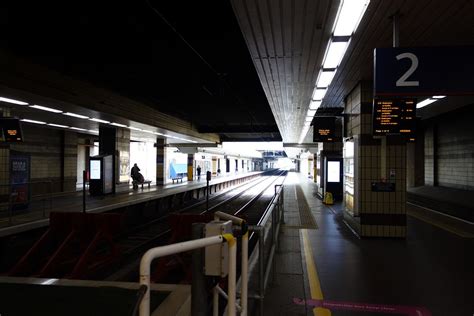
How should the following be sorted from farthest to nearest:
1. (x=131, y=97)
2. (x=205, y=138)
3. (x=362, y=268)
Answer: (x=205, y=138)
(x=131, y=97)
(x=362, y=268)

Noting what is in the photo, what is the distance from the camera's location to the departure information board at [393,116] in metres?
6.84

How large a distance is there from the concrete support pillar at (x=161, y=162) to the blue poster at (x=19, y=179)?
1294 cm

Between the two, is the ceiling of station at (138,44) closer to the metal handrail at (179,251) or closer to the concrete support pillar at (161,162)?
the metal handrail at (179,251)

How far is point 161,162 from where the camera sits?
2481 centimetres

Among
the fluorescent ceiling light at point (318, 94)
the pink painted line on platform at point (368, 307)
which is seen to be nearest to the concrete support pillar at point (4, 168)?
the fluorescent ceiling light at point (318, 94)

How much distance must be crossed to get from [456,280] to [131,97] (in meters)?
12.1

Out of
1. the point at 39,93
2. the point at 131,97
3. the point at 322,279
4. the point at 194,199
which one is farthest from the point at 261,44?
the point at 194,199

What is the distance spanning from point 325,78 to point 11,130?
8.86 m

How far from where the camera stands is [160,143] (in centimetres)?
2450

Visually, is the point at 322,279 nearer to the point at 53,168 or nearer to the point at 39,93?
the point at 39,93

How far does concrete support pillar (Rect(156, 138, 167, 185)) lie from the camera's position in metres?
24.0

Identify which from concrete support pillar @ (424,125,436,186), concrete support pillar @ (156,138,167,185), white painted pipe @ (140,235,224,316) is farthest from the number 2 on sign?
concrete support pillar @ (156,138,167,185)

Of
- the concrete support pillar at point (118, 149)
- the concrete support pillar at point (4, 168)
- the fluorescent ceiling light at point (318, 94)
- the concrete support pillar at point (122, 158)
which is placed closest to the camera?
the fluorescent ceiling light at point (318, 94)

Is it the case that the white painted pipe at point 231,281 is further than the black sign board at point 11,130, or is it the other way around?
the black sign board at point 11,130
